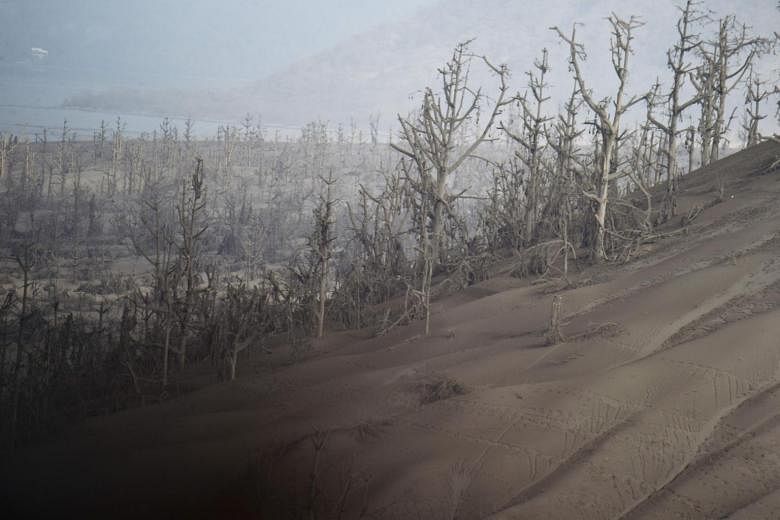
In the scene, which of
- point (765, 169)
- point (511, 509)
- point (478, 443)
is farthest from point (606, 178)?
point (511, 509)

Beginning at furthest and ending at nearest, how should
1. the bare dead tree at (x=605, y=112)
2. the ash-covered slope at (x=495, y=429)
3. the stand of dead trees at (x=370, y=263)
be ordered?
the bare dead tree at (x=605, y=112) → the stand of dead trees at (x=370, y=263) → the ash-covered slope at (x=495, y=429)

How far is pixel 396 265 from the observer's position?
50.1 feet

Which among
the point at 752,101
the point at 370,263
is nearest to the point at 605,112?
the point at 370,263

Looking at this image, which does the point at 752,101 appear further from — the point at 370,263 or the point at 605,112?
the point at 370,263

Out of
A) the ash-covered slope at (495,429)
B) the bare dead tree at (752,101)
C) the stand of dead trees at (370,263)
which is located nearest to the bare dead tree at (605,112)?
the stand of dead trees at (370,263)

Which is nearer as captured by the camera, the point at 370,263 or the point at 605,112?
the point at 605,112

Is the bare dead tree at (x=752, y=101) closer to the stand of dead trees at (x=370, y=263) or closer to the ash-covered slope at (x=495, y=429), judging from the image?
the stand of dead trees at (x=370, y=263)

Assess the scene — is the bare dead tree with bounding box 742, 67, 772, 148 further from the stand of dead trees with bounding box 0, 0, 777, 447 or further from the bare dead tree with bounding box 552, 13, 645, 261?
the bare dead tree with bounding box 552, 13, 645, 261

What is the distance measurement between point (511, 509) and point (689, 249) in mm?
7238

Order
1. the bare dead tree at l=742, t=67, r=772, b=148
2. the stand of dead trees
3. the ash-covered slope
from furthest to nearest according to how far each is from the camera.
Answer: the bare dead tree at l=742, t=67, r=772, b=148
the stand of dead trees
the ash-covered slope

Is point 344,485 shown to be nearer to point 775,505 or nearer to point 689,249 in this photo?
point 775,505

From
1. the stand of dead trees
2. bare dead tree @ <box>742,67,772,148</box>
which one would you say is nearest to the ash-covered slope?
the stand of dead trees

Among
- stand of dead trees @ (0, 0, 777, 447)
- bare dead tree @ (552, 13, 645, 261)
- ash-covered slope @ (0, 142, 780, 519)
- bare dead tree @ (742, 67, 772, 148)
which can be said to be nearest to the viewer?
ash-covered slope @ (0, 142, 780, 519)

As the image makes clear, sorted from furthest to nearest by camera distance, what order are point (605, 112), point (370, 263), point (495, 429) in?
1. point (370, 263)
2. point (605, 112)
3. point (495, 429)
